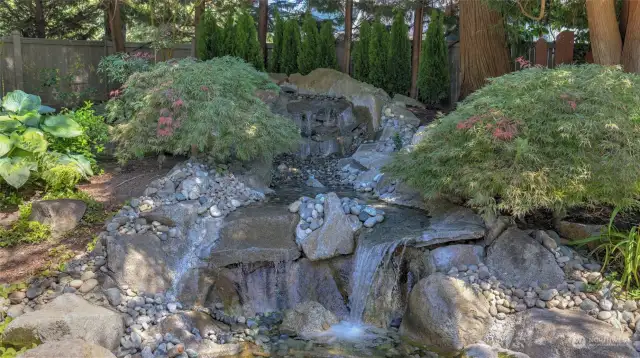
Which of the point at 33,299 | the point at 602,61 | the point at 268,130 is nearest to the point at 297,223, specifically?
the point at 268,130

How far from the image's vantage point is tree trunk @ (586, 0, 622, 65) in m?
7.21

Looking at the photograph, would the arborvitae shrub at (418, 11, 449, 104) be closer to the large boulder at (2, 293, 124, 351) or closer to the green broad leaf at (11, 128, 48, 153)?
the green broad leaf at (11, 128, 48, 153)

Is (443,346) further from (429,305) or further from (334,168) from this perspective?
(334,168)

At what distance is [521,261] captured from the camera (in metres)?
5.50

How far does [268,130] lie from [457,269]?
3.08m

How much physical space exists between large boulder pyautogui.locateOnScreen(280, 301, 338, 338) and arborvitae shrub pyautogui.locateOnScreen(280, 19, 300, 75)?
8323 mm

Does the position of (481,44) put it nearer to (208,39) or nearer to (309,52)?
(309,52)

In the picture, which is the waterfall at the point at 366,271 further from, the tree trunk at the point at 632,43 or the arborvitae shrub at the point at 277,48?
the arborvitae shrub at the point at 277,48

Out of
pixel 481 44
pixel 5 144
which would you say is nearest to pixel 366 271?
pixel 5 144

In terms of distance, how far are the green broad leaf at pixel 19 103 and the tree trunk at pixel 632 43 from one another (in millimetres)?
7477

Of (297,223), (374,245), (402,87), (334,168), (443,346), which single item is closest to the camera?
(443,346)

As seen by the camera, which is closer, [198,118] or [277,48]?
[198,118]

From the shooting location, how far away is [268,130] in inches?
289

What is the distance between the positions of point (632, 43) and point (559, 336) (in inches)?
170
